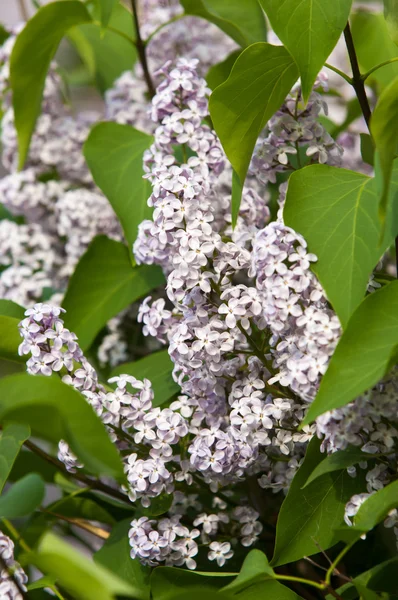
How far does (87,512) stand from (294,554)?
20 centimetres

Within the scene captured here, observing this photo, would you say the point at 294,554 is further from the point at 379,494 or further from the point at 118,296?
the point at 118,296

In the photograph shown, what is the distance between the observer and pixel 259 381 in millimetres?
425

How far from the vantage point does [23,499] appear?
43 centimetres

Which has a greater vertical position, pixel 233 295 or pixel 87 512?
pixel 233 295

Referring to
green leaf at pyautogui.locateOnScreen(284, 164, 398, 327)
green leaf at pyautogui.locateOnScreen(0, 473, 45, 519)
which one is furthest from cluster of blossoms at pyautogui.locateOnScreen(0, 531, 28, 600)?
green leaf at pyautogui.locateOnScreen(284, 164, 398, 327)

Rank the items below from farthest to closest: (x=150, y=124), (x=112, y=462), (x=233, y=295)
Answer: (x=150, y=124) → (x=233, y=295) → (x=112, y=462)

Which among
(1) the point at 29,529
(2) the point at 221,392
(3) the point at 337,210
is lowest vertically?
(1) the point at 29,529

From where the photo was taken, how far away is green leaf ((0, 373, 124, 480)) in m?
0.31

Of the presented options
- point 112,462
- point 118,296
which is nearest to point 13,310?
point 118,296

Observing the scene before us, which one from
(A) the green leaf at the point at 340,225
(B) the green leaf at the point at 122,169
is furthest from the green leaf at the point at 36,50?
(A) the green leaf at the point at 340,225

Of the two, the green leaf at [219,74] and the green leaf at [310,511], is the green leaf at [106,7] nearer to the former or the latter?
the green leaf at [219,74]

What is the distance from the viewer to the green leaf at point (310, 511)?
396 mm

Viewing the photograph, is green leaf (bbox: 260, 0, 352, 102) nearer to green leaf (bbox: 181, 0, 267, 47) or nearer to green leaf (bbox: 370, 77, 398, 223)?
green leaf (bbox: 370, 77, 398, 223)

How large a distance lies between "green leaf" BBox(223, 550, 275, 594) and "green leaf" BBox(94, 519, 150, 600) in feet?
0.31
